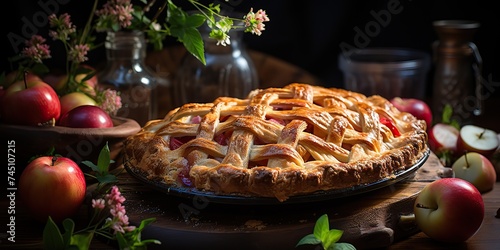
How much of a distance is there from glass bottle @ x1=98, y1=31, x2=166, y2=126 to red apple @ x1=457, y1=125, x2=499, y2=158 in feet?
2.77

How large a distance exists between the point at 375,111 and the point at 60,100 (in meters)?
0.76

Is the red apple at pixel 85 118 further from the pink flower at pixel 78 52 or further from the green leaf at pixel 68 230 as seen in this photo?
the green leaf at pixel 68 230

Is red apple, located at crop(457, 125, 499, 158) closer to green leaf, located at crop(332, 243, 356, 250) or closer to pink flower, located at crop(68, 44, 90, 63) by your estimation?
green leaf, located at crop(332, 243, 356, 250)

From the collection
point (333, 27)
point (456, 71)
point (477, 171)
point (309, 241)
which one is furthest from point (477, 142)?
point (333, 27)

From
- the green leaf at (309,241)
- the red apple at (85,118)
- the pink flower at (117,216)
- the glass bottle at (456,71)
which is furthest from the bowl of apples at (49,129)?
the glass bottle at (456,71)

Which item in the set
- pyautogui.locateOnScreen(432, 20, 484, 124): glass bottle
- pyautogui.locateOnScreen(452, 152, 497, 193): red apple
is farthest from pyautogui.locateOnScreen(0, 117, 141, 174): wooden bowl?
pyautogui.locateOnScreen(432, 20, 484, 124): glass bottle

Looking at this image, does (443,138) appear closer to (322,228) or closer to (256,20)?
(256,20)

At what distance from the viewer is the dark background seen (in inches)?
107

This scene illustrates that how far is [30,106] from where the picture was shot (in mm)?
1605

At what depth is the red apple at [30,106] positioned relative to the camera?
1.61 metres

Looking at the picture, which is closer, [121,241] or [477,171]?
[121,241]

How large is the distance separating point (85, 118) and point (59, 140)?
0.27 feet

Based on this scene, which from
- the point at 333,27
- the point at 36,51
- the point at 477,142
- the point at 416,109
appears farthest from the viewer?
the point at 333,27

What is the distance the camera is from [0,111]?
1652 mm
